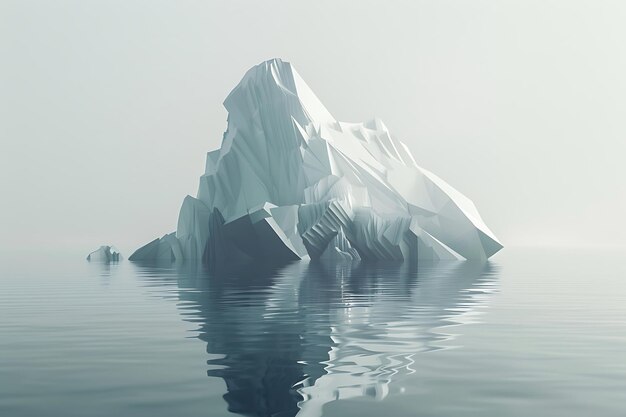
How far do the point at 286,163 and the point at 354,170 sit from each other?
5711 millimetres

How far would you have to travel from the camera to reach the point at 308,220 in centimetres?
4975

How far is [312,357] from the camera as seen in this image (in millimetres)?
10312

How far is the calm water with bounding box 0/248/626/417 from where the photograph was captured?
7.44m

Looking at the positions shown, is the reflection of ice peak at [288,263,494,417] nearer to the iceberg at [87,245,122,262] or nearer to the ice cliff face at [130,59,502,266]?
the ice cliff face at [130,59,502,266]

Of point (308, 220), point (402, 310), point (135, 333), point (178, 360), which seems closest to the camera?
point (178, 360)

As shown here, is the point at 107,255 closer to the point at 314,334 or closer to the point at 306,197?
the point at 306,197

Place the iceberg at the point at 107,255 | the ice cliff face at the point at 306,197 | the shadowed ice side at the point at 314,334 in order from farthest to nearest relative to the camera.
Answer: the iceberg at the point at 107,255 → the ice cliff face at the point at 306,197 → the shadowed ice side at the point at 314,334

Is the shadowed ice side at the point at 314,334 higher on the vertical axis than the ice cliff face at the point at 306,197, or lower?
lower

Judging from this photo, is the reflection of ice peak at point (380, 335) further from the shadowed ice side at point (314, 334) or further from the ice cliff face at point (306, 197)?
the ice cliff face at point (306, 197)

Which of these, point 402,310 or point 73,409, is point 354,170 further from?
point 73,409

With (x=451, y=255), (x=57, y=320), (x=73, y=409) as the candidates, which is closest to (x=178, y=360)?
(x=73, y=409)

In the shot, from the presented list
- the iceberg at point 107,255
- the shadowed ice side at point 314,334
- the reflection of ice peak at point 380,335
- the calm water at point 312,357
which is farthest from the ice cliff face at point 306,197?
the calm water at point 312,357

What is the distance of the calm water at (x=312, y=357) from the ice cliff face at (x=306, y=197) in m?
28.6

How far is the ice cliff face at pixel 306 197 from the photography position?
5000 cm
